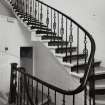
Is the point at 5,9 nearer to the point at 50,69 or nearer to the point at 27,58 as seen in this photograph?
the point at 27,58

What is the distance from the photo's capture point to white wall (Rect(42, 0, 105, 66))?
147 inches

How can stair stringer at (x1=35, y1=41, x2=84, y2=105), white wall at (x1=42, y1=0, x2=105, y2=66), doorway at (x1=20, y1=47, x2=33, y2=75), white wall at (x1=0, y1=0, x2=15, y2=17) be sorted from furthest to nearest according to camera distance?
doorway at (x1=20, y1=47, x2=33, y2=75) < white wall at (x1=0, y1=0, x2=15, y2=17) < stair stringer at (x1=35, y1=41, x2=84, y2=105) < white wall at (x1=42, y1=0, x2=105, y2=66)

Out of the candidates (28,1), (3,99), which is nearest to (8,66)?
(3,99)

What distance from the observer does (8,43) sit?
176 inches

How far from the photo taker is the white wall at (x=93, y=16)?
3744 millimetres

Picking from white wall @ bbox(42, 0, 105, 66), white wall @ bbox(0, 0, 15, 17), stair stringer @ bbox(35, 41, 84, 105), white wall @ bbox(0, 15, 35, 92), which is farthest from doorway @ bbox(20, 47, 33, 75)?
white wall @ bbox(42, 0, 105, 66)

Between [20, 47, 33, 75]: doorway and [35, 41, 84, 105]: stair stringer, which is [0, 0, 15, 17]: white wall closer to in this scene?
[20, 47, 33, 75]: doorway

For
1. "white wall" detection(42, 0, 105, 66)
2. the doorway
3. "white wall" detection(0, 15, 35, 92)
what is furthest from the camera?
the doorway

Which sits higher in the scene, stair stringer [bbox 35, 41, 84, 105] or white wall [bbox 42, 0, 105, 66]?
white wall [bbox 42, 0, 105, 66]

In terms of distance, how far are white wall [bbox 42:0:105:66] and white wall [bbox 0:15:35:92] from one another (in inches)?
77.3

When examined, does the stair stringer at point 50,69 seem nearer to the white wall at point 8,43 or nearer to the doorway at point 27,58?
the doorway at point 27,58

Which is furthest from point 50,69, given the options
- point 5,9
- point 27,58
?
point 5,9

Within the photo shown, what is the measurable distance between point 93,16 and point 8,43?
287 centimetres

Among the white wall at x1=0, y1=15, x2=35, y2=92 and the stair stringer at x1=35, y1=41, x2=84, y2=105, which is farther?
the white wall at x1=0, y1=15, x2=35, y2=92
